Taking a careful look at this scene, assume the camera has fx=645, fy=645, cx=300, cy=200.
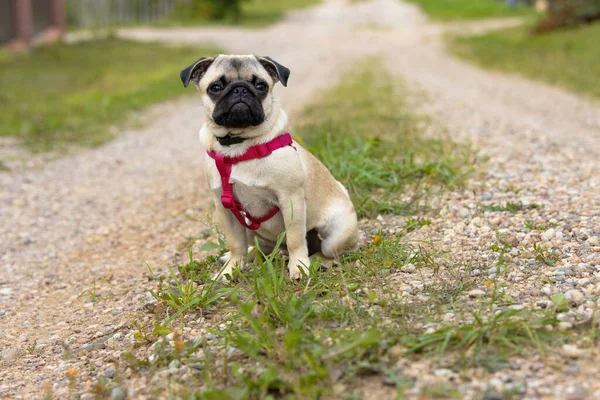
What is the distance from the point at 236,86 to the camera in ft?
13.2

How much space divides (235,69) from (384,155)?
2996 millimetres

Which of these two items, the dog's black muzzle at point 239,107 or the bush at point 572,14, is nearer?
the dog's black muzzle at point 239,107

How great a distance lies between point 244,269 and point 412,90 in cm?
872

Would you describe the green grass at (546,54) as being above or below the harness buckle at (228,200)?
below

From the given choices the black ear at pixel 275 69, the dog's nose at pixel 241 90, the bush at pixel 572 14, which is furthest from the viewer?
the bush at pixel 572 14

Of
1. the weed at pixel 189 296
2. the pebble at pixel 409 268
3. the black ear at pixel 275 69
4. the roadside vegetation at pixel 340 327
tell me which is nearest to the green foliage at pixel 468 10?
the black ear at pixel 275 69

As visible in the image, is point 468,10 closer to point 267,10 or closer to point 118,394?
point 267,10

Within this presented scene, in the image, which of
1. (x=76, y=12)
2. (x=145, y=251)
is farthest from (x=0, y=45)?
(x=145, y=251)

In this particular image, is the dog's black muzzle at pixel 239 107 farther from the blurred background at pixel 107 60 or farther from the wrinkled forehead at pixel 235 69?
the blurred background at pixel 107 60

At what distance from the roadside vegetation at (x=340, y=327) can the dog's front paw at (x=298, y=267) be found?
7 centimetres

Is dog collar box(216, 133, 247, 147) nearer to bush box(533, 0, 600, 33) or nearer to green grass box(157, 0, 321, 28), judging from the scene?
bush box(533, 0, 600, 33)

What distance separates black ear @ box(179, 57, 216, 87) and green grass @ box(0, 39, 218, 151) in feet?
20.8

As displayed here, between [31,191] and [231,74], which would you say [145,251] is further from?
[31,191]

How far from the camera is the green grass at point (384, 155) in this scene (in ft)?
19.1
